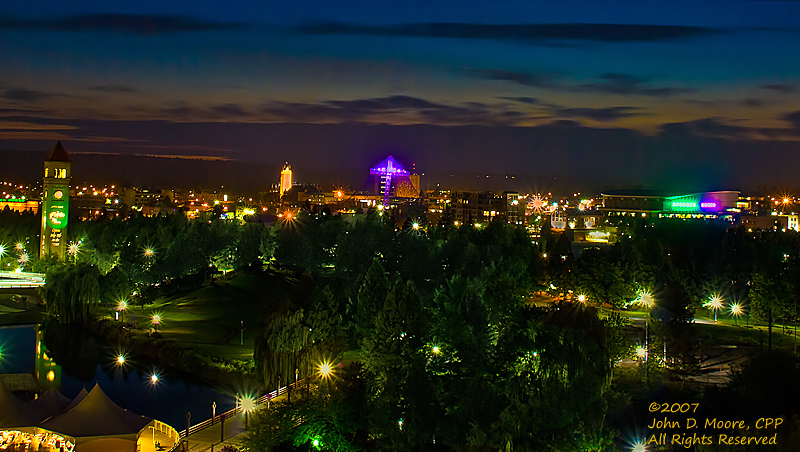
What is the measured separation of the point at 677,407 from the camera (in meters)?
16.4

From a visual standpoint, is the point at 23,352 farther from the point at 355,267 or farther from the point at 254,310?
the point at 355,267

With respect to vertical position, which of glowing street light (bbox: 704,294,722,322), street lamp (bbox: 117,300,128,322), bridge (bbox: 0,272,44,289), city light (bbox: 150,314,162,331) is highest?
glowing street light (bbox: 704,294,722,322)

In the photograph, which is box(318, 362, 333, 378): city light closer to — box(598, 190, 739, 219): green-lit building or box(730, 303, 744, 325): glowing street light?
box(730, 303, 744, 325): glowing street light

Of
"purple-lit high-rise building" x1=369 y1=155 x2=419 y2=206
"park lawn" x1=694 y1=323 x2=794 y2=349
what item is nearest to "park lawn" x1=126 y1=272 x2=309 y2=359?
"park lawn" x1=694 y1=323 x2=794 y2=349

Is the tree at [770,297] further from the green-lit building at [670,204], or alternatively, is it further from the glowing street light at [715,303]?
the green-lit building at [670,204]

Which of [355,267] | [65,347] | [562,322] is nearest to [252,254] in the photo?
[355,267]

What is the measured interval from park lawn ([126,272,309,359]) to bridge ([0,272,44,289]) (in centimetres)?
723

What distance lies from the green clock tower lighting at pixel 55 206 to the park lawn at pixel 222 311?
42.7 ft

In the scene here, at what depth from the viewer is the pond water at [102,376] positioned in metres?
18.3

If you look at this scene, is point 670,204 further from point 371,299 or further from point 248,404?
point 248,404

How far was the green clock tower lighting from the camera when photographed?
41625mm

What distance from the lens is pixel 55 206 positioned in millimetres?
41844

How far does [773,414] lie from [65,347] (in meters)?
18.7

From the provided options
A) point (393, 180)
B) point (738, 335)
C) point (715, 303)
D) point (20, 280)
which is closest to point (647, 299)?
point (738, 335)
